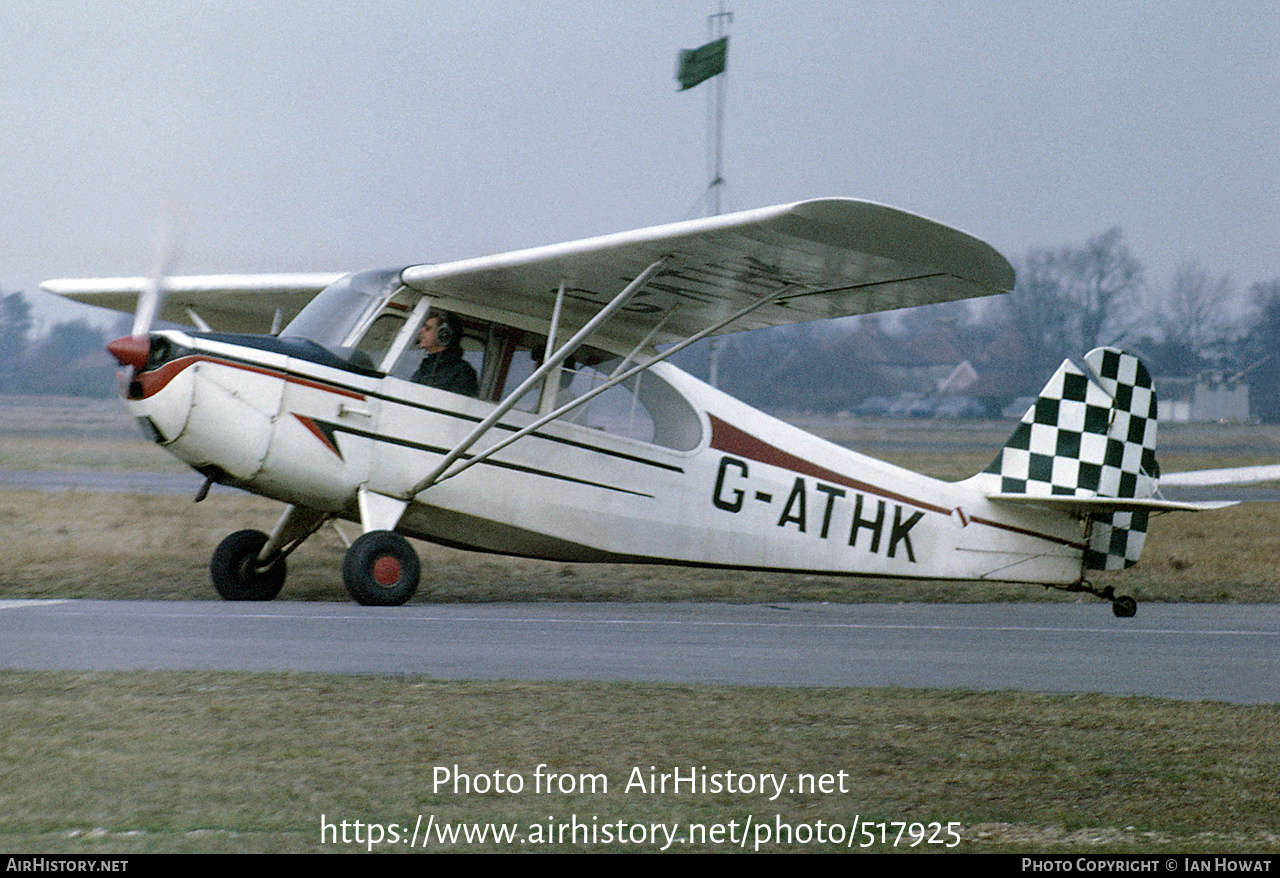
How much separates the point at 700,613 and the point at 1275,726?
487 cm

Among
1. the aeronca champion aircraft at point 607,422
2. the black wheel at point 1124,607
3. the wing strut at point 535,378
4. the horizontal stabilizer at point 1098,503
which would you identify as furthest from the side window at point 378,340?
the black wheel at point 1124,607

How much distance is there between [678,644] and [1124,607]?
426 centimetres

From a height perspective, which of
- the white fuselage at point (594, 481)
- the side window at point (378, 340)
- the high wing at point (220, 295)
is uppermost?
the high wing at point (220, 295)

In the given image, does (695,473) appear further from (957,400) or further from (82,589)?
(957,400)

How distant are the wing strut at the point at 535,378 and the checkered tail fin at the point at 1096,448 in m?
3.76

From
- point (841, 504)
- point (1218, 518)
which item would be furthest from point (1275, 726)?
point (1218, 518)

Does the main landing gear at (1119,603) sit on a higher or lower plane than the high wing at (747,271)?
lower

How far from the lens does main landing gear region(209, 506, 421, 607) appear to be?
8953 millimetres

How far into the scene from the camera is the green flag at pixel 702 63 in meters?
16.5

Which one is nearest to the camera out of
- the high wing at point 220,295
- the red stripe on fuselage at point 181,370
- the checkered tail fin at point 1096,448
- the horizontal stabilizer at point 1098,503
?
the red stripe on fuselage at point 181,370

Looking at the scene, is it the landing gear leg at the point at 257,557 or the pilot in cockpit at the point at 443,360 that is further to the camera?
the landing gear leg at the point at 257,557

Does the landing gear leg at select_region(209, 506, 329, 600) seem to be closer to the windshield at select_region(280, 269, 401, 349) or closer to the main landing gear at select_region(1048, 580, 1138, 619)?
the windshield at select_region(280, 269, 401, 349)

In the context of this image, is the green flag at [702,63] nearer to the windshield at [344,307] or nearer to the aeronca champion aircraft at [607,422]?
the aeronca champion aircraft at [607,422]

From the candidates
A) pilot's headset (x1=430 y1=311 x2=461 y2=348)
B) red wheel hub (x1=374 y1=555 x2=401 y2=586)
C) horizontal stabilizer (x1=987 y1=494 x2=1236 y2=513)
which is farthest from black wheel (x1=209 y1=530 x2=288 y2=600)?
horizontal stabilizer (x1=987 y1=494 x2=1236 y2=513)
